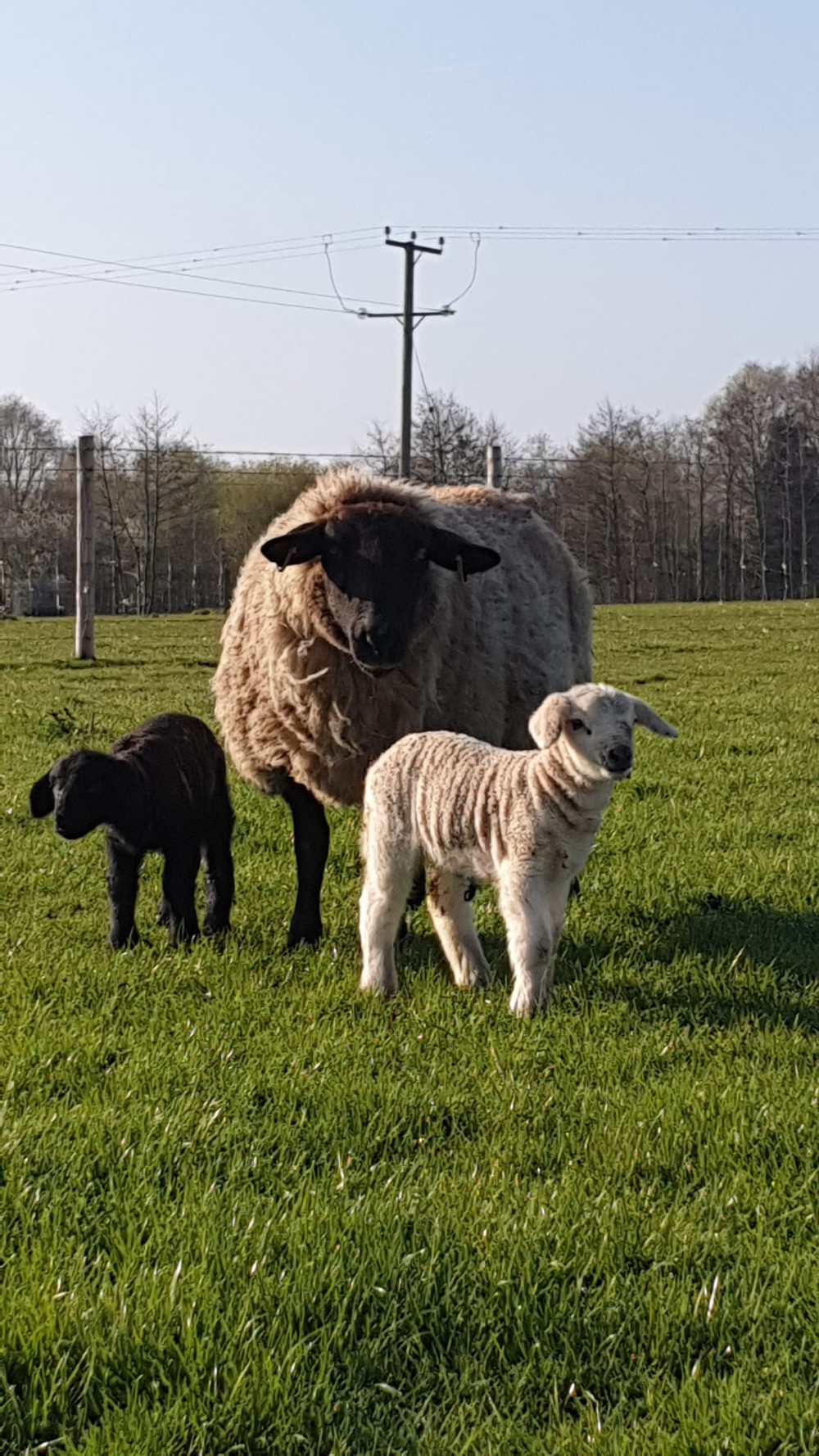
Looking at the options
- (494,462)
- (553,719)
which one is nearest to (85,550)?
(494,462)

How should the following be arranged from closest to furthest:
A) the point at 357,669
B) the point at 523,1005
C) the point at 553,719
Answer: the point at 553,719 → the point at 523,1005 → the point at 357,669

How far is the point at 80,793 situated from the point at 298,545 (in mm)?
1817

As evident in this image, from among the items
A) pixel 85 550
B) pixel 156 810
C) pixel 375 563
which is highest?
pixel 85 550

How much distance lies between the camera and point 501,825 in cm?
532

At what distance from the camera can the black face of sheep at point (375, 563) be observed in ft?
21.2

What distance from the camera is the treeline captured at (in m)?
69.1

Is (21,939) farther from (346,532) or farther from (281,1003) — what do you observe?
(346,532)

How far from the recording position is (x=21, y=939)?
6.38 metres

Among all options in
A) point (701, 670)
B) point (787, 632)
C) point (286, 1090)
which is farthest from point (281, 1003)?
point (787, 632)

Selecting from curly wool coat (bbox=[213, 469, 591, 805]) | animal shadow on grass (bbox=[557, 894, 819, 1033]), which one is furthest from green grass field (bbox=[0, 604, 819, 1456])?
curly wool coat (bbox=[213, 469, 591, 805])

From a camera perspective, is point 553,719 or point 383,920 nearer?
point 553,719

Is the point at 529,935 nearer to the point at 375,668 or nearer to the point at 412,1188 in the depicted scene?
the point at 412,1188

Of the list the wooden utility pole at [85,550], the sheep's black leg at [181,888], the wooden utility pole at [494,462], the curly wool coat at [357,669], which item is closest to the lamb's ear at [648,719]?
the curly wool coat at [357,669]

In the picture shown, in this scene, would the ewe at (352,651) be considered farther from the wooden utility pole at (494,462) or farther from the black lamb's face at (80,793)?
the wooden utility pole at (494,462)
